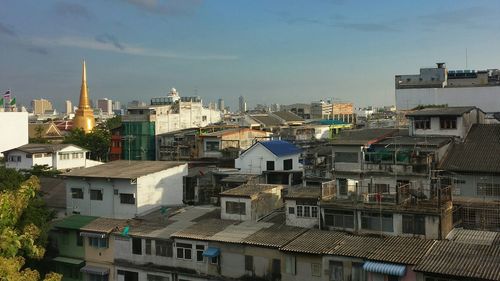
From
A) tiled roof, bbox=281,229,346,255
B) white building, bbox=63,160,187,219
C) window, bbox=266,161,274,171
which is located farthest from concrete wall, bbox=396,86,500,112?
tiled roof, bbox=281,229,346,255

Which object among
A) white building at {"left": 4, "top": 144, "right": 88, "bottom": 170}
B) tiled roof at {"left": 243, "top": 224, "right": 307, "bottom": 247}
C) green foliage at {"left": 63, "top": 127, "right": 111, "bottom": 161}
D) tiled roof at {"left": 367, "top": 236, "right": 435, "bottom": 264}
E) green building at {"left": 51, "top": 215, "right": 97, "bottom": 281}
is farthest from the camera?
green foliage at {"left": 63, "top": 127, "right": 111, "bottom": 161}

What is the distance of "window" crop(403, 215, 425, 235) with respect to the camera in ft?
74.6

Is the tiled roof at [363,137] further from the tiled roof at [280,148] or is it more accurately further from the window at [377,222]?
the tiled roof at [280,148]

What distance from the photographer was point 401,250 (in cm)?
2123

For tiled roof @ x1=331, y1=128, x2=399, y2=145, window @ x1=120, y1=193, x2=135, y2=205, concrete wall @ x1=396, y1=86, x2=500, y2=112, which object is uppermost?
concrete wall @ x1=396, y1=86, x2=500, y2=112

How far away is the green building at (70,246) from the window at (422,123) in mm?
21099

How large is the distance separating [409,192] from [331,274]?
225 inches

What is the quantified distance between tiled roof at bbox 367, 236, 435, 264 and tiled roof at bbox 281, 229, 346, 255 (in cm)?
211

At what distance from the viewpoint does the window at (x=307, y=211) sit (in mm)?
26359

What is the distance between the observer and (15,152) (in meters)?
48.3

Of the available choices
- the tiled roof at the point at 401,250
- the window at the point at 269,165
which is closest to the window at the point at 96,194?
the window at the point at 269,165

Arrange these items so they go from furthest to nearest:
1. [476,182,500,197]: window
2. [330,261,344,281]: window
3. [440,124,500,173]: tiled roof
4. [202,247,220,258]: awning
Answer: [440,124,500,173]: tiled roof
[476,182,500,197]: window
[202,247,220,258]: awning
[330,261,344,281]: window

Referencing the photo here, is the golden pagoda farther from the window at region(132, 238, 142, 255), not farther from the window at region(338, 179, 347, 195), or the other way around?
the window at region(338, 179, 347, 195)

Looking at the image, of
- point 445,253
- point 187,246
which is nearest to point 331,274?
point 445,253
